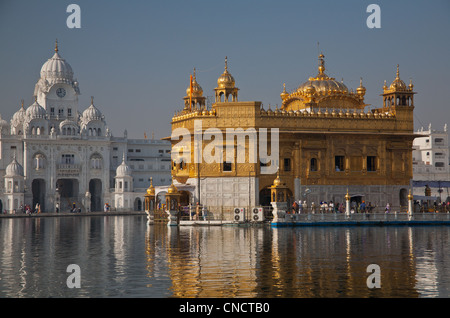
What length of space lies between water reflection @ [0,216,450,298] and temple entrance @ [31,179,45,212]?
44541mm

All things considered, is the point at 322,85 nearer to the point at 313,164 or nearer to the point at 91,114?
the point at 313,164

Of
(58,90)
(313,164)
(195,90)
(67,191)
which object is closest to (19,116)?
(58,90)

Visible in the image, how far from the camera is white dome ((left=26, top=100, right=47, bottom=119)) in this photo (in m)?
72.5

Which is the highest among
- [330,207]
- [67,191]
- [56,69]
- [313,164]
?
[56,69]

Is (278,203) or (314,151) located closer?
(278,203)

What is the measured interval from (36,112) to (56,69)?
839 cm

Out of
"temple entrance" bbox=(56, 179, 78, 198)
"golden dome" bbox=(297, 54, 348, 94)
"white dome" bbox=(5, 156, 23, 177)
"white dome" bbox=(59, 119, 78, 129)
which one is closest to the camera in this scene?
"golden dome" bbox=(297, 54, 348, 94)

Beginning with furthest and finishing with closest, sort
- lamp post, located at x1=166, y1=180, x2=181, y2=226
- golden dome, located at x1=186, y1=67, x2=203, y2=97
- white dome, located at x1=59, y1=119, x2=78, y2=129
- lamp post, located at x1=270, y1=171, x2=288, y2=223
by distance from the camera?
white dome, located at x1=59, y1=119, x2=78, y2=129 < golden dome, located at x1=186, y1=67, x2=203, y2=97 < lamp post, located at x1=166, y1=180, x2=181, y2=226 < lamp post, located at x1=270, y1=171, x2=288, y2=223

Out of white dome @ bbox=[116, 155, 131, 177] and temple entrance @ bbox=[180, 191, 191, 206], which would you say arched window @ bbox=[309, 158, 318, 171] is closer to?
temple entrance @ bbox=[180, 191, 191, 206]

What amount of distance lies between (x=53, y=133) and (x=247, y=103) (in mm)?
37700

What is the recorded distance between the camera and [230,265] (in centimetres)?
1862

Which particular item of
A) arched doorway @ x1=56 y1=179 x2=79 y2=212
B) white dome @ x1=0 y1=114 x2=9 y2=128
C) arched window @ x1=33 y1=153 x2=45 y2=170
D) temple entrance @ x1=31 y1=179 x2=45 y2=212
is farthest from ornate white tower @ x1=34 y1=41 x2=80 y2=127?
temple entrance @ x1=31 y1=179 x2=45 y2=212

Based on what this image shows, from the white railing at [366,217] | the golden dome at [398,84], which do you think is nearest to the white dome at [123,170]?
the golden dome at [398,84]
